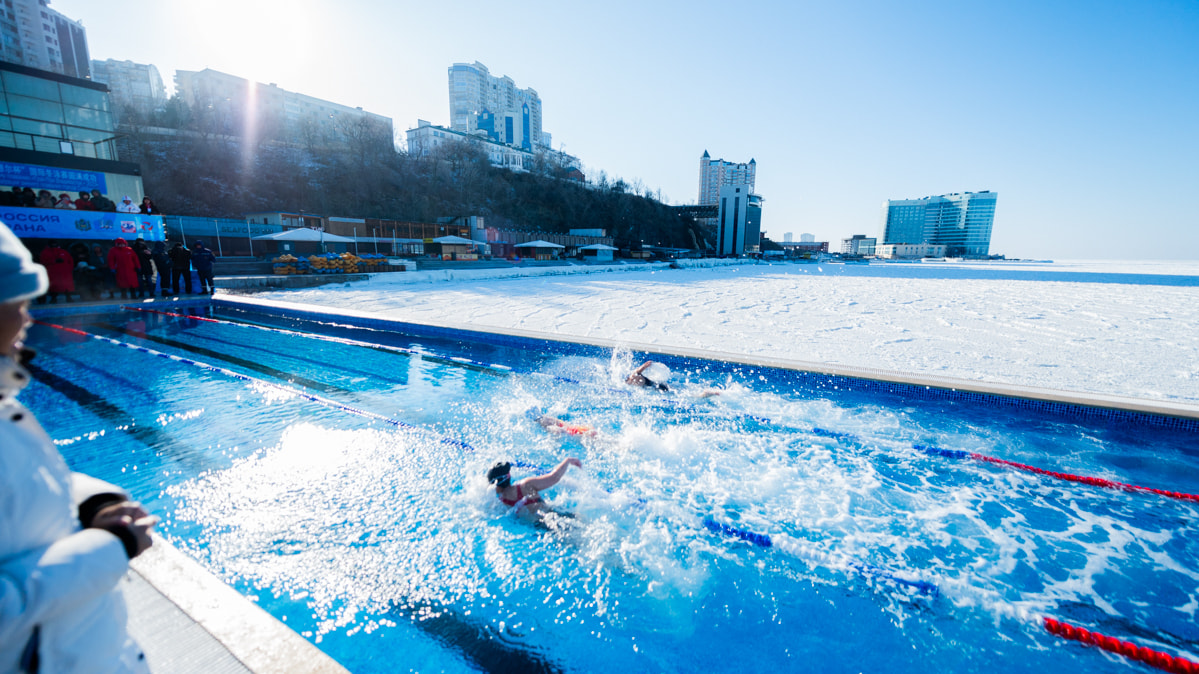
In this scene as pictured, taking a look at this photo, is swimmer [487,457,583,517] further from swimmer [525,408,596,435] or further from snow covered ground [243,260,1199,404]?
snow covered ground [243,260,1199,404]

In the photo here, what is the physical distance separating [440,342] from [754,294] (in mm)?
10279

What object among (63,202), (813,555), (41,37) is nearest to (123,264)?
(63,202)

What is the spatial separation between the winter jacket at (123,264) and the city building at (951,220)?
124m

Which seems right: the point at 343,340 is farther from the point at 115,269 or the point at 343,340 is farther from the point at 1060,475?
the point at 1060,475

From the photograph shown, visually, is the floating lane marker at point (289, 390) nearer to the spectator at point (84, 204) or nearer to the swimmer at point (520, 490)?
the swimmer at point (520, 490)

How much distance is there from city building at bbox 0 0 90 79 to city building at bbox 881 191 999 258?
13055 centimetres

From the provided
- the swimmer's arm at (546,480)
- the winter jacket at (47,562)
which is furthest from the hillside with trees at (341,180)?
the winter jacket at (47,562)

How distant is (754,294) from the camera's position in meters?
14.5

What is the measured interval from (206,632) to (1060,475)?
5116 millimetres

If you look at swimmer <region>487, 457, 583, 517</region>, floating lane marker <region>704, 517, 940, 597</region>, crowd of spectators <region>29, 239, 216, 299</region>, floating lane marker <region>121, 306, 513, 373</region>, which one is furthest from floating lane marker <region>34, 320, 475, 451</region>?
crowd of spectators <region>29, 239, 216, 299</region>

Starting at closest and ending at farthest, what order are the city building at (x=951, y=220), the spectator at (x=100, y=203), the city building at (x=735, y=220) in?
the spectator at (x=100, y=203) < the city building at (x=735, y=220) < the city building at (x=951, y=220)

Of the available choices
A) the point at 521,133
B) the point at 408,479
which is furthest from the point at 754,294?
the point at 521,133

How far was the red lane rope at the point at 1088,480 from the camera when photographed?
130 inches

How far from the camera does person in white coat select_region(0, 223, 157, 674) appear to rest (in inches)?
26.3
